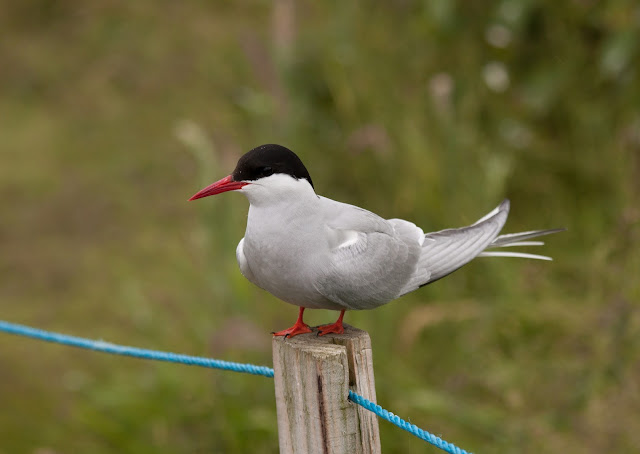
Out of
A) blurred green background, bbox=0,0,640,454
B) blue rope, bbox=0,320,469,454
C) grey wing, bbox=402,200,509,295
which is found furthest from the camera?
blurred green background, bbox=0,0,640,454

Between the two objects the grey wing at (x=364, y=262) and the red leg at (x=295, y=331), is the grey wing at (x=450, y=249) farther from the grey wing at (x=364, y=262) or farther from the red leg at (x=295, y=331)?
the red leg at (x=295, y=331)

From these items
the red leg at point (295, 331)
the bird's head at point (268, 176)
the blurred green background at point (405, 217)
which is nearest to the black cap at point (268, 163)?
the bird's head at point (268, 176)

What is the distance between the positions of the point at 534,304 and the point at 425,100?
1173 mm

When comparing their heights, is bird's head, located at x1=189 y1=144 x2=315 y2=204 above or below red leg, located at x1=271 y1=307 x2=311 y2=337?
above

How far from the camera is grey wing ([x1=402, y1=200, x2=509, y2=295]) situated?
1.80 m

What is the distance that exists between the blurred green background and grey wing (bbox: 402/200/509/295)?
0.91 m

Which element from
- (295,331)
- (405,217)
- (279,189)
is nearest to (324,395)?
(295,331)

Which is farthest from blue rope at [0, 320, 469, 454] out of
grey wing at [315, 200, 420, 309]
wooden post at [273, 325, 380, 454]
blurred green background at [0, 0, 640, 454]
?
blurred green background at [0, 0, 640, 454]

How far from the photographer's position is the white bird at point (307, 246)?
1.62 m

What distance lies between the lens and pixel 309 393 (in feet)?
4.84

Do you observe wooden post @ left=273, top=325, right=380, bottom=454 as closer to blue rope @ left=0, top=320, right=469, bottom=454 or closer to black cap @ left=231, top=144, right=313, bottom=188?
blue rope @ left=0, top=320, right=469, bottom=454

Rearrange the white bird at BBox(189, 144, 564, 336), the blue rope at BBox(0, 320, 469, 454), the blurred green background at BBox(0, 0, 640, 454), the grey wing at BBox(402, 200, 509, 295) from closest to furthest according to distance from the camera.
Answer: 1. the blue rope at BBox(0, 320, 469, 454)
2. the white bird at BBox(189, 144, 564, 336)
3. the grey wing at BBox(402, 200, 509, 295)
4. the blurred green background at BBox(0, 0, 640, 454)

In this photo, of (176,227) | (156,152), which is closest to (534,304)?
(176,227)

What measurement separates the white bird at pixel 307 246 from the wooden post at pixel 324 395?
113 mm
